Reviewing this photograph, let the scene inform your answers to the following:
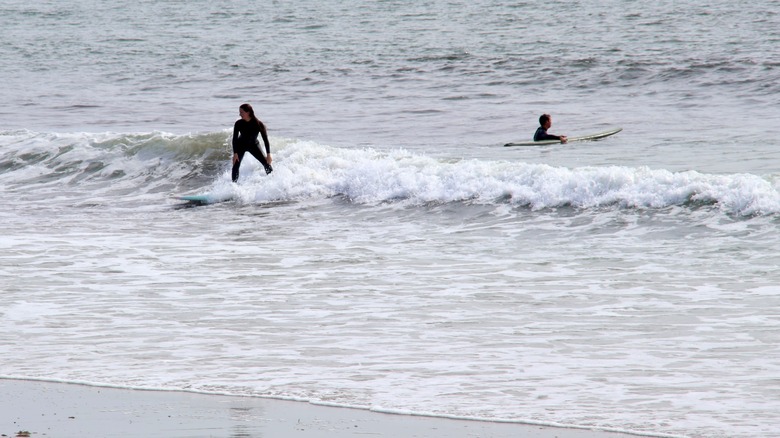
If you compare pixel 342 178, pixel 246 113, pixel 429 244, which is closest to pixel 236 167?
pixel 246 113

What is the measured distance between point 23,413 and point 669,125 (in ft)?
61.1

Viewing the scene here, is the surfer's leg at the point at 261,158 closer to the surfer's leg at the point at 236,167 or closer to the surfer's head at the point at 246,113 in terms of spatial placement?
the surfer's leg at the point at 236,167

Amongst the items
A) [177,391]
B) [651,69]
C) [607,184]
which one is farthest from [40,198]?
[651,69]

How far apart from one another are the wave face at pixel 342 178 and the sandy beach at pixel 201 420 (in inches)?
317

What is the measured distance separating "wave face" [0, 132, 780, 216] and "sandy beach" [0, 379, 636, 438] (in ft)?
26.4

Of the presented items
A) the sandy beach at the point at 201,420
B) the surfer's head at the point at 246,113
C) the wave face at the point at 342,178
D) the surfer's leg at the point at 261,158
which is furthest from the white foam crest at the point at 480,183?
the sandy beach at the point at 201,420

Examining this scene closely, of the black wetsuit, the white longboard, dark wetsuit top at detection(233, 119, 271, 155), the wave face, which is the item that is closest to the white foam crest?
the wave face

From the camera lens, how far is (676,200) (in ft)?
44.0

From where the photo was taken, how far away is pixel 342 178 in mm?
16500

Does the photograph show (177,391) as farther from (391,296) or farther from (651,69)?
(651,69)

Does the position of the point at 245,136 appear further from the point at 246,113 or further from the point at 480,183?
the point at 480,183

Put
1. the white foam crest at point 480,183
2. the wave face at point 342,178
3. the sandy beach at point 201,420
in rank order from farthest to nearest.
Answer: the wave face at point 342,178, the white foam crest at point 480,183, the sandy beach at point 201,420

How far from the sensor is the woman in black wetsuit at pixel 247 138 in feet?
53.5

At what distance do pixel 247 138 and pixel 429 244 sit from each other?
5.62 m
